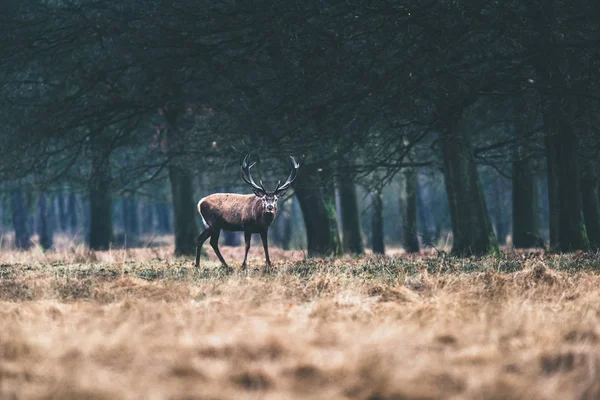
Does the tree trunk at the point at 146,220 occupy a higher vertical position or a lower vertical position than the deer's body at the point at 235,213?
higher

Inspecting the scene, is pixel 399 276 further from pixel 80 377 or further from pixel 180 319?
pixel 80 377

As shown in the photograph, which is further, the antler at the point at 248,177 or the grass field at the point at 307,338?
the antler at the point at 248,177

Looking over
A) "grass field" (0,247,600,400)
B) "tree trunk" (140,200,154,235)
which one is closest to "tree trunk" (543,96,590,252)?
"grass field" (0,247,600,400)

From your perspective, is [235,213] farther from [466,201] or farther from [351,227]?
[351,227]

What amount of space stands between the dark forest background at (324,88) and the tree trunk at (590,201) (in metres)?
0.03

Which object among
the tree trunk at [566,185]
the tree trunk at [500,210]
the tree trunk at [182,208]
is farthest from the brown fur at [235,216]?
the tree trunk at [500,210]

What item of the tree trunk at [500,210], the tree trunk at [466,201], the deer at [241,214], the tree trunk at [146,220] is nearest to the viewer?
the deer at [241,214]

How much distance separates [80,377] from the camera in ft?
19.0

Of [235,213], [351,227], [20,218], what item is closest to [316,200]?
[351,227]

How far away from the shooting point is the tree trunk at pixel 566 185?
16234mm

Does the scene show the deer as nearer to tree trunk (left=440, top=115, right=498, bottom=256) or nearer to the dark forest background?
the dark forest background

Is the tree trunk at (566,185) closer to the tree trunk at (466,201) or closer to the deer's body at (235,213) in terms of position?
the tree trunk at (466,201)

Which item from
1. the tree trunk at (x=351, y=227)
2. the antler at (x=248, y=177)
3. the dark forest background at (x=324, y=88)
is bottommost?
the tree trunk at (x=351, y=227)

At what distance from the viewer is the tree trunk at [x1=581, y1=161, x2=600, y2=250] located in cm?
2008
